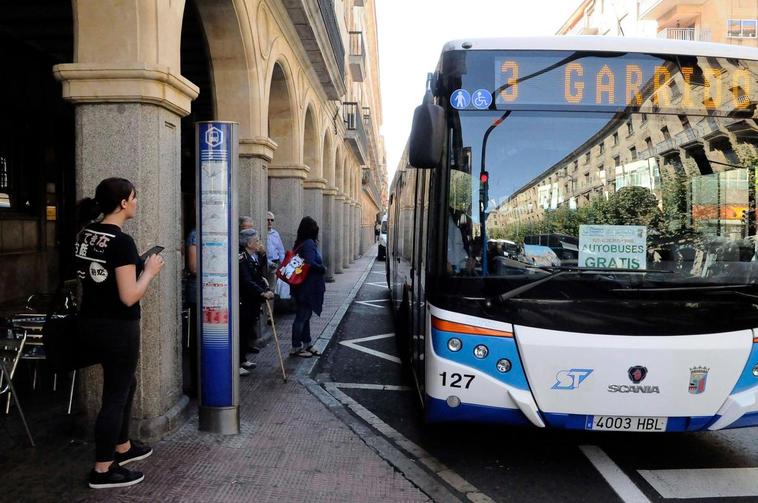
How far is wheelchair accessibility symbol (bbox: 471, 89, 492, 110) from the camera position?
4.02 m

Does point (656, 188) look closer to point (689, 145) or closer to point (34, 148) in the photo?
point (689, 145)

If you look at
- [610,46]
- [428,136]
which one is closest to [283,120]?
[428,136]

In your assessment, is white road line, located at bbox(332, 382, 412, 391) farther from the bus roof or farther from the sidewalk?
the bus roof

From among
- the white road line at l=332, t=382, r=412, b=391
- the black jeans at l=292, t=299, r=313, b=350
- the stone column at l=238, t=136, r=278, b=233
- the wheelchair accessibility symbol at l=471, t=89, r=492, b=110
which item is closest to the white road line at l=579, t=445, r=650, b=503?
the white road line at l=332, t=382, r=412, b=391

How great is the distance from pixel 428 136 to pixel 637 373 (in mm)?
2014

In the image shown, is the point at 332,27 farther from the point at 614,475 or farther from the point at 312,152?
the point at 614,475

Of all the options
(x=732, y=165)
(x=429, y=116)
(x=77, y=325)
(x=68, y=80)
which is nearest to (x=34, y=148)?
(x=68, y=80)

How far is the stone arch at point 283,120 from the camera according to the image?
10750mm

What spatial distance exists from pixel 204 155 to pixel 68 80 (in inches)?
43.2

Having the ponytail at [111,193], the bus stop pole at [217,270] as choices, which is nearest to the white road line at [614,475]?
the bus stop pole at [217,270]

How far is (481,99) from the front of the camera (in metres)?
4.02

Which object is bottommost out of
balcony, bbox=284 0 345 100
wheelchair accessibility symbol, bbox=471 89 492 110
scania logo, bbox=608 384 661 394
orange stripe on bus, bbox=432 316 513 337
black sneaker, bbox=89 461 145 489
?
black sneaker, bbox=89 461 145 489

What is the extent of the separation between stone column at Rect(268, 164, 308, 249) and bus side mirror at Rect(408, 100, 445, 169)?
7.45 meters

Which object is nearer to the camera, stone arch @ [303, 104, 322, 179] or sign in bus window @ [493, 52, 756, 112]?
sign in bus window @ [493, 52, 756, 112]
